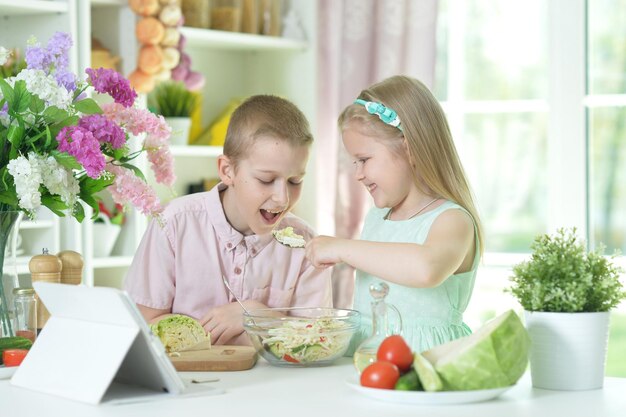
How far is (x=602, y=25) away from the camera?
3.63 metres

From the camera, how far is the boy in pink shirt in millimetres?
2260

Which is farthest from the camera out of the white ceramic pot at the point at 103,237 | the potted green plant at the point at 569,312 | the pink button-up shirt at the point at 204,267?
the white ceramic pot at the point at 103,237

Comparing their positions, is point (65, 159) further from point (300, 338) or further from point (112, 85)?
point (300, 338)

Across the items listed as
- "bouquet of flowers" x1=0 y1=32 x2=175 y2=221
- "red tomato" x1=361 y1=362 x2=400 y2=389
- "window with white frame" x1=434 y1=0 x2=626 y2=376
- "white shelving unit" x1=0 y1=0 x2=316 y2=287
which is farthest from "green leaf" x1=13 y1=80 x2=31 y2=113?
"window with white frame" x1=434 y1=0 x2=626 y2=376

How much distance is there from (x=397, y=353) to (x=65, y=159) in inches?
27.4

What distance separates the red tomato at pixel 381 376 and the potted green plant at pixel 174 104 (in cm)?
241

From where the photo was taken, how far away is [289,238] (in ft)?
7.40

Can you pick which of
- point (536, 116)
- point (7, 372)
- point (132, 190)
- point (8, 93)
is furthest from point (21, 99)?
point (536, 116)

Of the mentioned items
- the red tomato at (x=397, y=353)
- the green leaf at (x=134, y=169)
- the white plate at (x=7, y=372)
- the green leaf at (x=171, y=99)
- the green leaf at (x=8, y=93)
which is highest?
the green leaf at (x=171, y=99)

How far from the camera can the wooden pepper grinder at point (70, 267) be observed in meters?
1.96

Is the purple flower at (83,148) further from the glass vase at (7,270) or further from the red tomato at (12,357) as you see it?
the red tomato at (12,357)

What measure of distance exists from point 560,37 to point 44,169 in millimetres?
2417

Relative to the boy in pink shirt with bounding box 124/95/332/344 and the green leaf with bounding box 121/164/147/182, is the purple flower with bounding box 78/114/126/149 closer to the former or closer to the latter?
the green leaf with bounding box 121/164/147/182

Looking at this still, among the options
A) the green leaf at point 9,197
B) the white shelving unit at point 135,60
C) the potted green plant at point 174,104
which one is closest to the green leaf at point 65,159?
the green leaf at point 9,197
